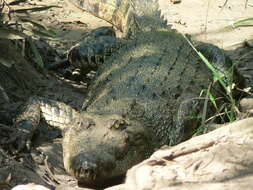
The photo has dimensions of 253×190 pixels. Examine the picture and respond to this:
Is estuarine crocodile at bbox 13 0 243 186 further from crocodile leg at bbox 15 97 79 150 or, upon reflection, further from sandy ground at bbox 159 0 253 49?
sandy ground at bbox 159 0 253 49

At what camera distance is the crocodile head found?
3.55m

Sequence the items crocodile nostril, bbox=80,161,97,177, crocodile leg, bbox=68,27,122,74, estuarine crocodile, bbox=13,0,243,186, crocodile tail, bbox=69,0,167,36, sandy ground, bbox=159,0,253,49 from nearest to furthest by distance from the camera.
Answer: crocodile nostril, bbox=80,161,97,177
estuarine crocodile, bbox=13,0,243,186
crocodile leg, bbox=68,27,122,74
crocodile tail, bbox=69,0,167,36
sandy ground, bbox=159,0,253,49

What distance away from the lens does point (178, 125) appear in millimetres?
4738

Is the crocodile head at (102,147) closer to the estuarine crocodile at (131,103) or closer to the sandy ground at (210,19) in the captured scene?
the estuarine crocodile at (131,103)

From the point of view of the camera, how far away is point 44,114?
16.3 ft

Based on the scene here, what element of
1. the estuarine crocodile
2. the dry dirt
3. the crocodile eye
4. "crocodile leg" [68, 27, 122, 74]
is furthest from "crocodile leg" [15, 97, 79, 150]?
"crocodile leg" [68, 27, 122, 74]

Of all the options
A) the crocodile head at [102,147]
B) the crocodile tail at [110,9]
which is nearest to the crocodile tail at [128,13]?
the crocodile tail at [110,9]

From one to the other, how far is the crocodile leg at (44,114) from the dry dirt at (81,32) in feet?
0.65

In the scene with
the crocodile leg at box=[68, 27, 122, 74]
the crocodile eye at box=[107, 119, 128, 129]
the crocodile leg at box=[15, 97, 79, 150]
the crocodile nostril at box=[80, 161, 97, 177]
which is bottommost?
the crocodile leg at box=[15, 97, 79, 150]

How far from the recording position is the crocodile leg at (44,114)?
15.2 feet

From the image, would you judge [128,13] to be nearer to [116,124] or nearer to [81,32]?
[81,32]

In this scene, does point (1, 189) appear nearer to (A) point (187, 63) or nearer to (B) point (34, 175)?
(B) point (34, 175)

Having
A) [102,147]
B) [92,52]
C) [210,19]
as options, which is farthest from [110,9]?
[102,147]

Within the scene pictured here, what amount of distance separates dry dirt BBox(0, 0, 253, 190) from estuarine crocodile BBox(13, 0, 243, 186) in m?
0.21
